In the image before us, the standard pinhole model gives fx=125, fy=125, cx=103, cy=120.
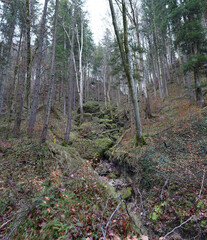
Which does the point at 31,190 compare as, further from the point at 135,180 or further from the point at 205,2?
the point at 205,2

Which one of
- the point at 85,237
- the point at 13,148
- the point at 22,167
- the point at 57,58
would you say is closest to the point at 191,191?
the point at 85,237

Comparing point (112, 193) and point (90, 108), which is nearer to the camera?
point (112, 193)

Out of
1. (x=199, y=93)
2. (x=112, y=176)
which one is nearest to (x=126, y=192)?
(x=112, y=176)

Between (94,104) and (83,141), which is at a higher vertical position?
(94,104)

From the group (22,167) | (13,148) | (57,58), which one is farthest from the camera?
(57,58)

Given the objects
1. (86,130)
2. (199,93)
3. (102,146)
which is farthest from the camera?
(86,130)

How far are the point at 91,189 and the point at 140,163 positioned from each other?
3065 millimetres

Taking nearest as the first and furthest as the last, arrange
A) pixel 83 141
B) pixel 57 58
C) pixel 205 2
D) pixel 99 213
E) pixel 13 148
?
pixel 99 213, pixel 13 148, pixel 205 2, pixel 83 141, pixel 57 58

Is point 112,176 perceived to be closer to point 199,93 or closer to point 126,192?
point 126,192

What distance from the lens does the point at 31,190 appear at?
376 cm

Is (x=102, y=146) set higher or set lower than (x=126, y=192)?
higher

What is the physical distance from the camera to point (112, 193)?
173 inches

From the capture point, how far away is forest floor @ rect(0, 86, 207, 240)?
2.64m

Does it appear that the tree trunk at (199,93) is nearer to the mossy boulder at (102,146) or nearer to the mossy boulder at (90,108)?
the mossy boulder at (102,146)
